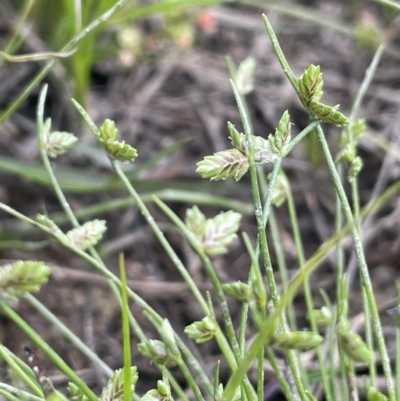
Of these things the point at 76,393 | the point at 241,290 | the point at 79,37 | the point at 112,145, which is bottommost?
the point at 76,393

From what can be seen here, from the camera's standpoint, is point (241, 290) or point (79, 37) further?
point (79, 37)

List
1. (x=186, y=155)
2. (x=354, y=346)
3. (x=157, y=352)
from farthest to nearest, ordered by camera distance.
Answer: (x=186, y=155), (x=157, y=352), (x=354, y=346)

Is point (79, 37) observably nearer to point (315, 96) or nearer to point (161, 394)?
point (315, 96)

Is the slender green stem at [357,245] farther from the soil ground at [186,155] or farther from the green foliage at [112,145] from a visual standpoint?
the soil ground at [186,155]

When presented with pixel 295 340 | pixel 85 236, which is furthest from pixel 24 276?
pixel 295 340

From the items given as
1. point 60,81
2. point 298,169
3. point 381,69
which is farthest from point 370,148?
point 60,81

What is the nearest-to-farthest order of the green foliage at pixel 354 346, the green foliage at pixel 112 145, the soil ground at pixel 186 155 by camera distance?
the green foliage at pixel 354 346
the green foliage at pixel 112 145
the soil ground at pixel 186 155

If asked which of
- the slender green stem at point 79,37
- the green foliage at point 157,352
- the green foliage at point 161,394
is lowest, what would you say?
the green foliage at point 161,394

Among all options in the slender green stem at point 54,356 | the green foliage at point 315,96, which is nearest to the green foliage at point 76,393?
the slender green stem at point 54,356

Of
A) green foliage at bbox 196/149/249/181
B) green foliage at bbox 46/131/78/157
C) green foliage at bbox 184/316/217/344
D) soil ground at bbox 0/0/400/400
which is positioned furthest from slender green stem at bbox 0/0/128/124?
soil ground at bbox 0/0/400/400
